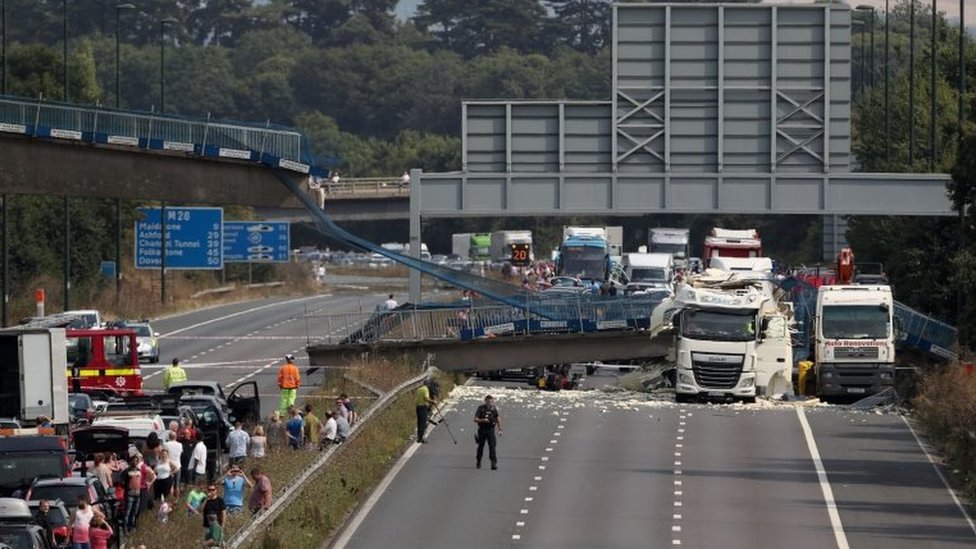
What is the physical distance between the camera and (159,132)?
181 ft

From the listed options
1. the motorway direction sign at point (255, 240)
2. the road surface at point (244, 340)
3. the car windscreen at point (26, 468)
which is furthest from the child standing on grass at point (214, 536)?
the motorway direction sign at point (255, 240)

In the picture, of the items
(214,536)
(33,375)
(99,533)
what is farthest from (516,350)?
(214,536)

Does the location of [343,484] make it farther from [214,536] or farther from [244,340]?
[244,340]

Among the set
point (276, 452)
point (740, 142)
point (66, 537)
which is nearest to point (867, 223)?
point (740, 142)

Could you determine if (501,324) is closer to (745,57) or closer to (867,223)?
(745,57)

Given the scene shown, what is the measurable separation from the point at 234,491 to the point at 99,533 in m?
4.31

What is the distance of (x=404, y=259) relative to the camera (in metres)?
64.7

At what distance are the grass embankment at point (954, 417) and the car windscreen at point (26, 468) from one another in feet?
47.9

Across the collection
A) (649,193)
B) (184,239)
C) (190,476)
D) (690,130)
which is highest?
(690,130)

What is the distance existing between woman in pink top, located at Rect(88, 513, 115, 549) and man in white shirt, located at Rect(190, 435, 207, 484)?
Result: 8.88 m

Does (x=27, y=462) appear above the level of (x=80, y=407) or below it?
above

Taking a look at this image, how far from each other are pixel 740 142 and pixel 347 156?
127 metres

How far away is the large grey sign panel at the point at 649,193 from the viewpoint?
2717 inches

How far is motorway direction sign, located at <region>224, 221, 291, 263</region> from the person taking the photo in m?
103
